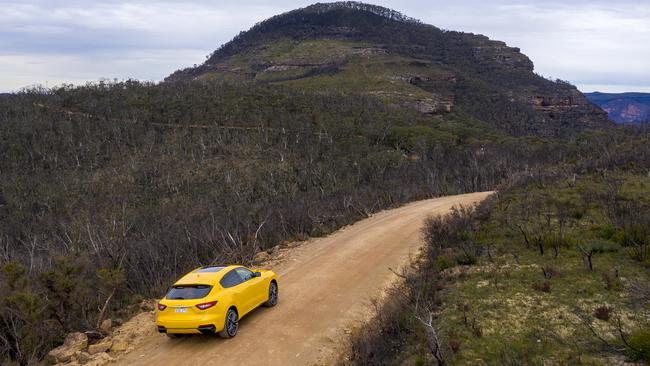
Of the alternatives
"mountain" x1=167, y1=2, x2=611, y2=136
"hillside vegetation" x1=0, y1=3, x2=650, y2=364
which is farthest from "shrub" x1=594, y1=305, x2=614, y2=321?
"mountain" x1=167, y1=2, x2=611, y2=136

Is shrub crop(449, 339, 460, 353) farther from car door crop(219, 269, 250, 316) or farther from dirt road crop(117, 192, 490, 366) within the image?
car door crop(219, 269, 250, 316)

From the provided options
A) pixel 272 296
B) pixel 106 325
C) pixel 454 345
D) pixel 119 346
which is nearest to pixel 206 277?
pixel 119 346

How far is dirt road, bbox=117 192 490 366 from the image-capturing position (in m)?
11.3

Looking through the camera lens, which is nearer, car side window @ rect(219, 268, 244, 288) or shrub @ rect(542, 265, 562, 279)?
car side window @ rect(219, 268, 244, 288)

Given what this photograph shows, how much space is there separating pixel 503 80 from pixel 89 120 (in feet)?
408

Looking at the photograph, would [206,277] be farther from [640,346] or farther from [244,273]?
[640,346]

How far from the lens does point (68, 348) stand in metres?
11.9

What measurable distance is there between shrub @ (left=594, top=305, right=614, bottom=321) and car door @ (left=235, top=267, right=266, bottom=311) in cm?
770

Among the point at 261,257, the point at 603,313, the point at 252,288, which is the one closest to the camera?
the point at 603,313

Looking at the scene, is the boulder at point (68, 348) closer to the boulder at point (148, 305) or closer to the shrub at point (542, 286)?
the boulder at point (148, 305)

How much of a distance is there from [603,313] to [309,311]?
22.8 ft

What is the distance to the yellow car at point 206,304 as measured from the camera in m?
11.4

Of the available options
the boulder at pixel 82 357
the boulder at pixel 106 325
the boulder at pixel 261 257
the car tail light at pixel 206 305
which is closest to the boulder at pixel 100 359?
the boulder at pixel 82 357

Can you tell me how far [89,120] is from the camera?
8138 cm
